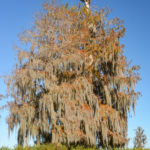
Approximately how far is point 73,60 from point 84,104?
8.08 feet

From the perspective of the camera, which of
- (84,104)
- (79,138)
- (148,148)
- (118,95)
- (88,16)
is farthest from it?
(88,16)

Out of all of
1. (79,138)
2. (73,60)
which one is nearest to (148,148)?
(79,138)

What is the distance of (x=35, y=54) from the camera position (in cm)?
1523

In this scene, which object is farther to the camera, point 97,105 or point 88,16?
point 88,16

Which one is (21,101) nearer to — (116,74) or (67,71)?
(67,71)

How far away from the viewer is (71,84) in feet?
49.2

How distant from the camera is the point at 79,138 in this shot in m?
13.8

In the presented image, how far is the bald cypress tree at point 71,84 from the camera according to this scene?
45.9ft

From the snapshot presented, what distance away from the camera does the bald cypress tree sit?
1400 cm

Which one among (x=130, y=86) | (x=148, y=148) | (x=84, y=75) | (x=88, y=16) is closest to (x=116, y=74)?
(x=130, y=86)

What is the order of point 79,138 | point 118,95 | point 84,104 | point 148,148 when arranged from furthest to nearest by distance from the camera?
Result: point 118,95, point 84,104, point 79,138, point 148,148

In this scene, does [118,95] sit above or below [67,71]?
below

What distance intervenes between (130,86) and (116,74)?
1.09 metres

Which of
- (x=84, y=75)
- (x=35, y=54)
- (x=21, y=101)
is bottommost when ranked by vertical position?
(x=21, y=101)
